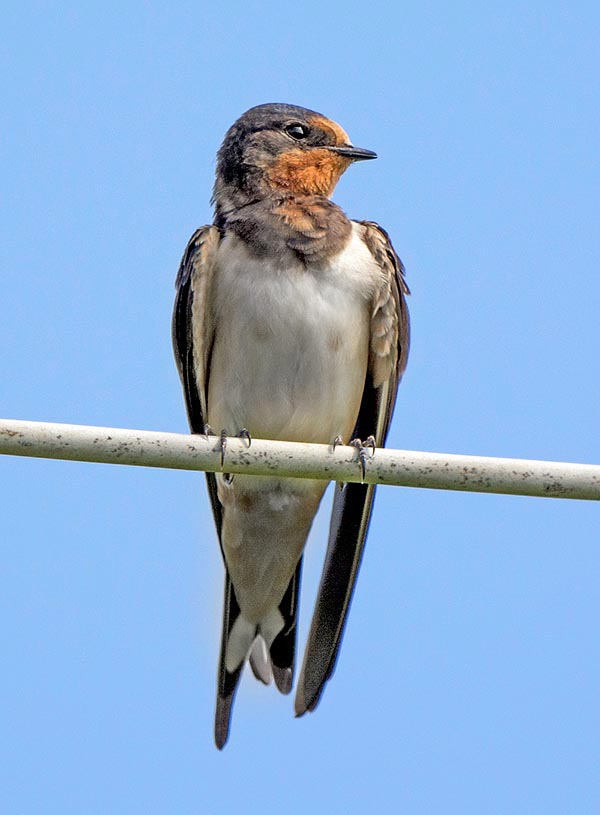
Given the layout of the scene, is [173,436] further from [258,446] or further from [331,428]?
[331,428]

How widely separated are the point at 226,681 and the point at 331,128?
2193mm

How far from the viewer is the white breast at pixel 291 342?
4.54m

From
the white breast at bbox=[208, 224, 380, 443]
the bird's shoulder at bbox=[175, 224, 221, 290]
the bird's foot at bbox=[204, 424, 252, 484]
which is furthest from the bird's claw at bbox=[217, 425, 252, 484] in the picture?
the bird's shoulder at bbox=[175, 224, 221, 290]

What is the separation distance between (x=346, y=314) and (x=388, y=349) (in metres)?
0.24

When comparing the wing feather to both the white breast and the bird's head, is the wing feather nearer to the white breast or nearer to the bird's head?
the white breast

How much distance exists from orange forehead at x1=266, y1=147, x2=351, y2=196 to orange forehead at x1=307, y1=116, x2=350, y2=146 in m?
0.12

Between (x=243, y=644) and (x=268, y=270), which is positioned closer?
(x=268, y=270)

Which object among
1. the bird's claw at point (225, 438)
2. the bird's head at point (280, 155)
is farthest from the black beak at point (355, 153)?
the bird's claw at point (225, 438)

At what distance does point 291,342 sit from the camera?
4562 mm

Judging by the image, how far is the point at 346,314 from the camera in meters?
4.59

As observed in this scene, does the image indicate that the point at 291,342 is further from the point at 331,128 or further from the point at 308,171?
the point at 331,128

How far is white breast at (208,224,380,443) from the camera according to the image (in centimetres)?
454

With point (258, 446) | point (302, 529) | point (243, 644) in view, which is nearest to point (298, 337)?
point (302, 529)

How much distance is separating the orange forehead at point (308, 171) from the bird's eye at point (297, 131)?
0.37 feet
